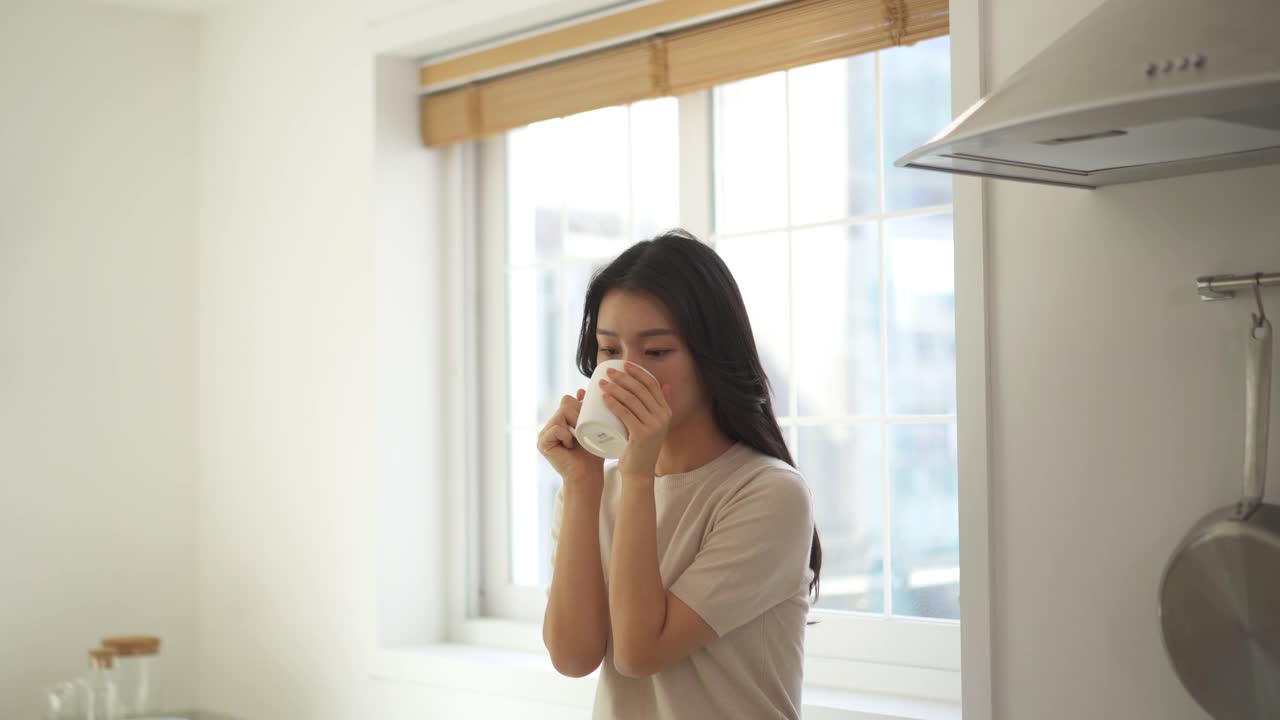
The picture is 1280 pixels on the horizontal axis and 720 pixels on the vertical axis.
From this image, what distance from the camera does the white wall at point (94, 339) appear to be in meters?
3.20

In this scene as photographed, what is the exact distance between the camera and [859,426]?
7.70ft

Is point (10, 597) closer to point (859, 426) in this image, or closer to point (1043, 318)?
point (859, 426)

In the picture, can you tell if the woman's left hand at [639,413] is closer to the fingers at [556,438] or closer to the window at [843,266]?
the fingers at [556,438]

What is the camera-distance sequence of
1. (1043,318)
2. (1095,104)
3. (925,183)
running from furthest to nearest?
(925,183)
(1043,318)
(1095,104)

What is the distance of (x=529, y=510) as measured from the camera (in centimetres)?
296

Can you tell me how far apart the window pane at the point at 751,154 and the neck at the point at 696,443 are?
1.01 m

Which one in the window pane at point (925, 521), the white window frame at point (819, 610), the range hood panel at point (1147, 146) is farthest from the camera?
the window pane at point (925, 521)

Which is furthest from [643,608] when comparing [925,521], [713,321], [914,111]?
[914,111]

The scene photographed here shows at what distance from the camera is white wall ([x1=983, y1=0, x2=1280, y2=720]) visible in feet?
5.15

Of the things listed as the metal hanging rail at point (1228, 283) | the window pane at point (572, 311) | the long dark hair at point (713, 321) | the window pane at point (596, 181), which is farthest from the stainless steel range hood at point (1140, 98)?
the window pane at point (572, 311)

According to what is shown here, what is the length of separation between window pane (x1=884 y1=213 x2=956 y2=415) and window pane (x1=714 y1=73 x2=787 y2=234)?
0.30m

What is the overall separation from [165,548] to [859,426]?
2.14 meters

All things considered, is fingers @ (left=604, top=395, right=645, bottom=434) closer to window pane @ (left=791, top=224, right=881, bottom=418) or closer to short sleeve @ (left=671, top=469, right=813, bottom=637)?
short sleeve @ (left=671, top=469, right=813, bottom=637)

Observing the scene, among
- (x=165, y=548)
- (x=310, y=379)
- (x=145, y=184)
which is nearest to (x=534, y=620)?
(x=310, y=379)
